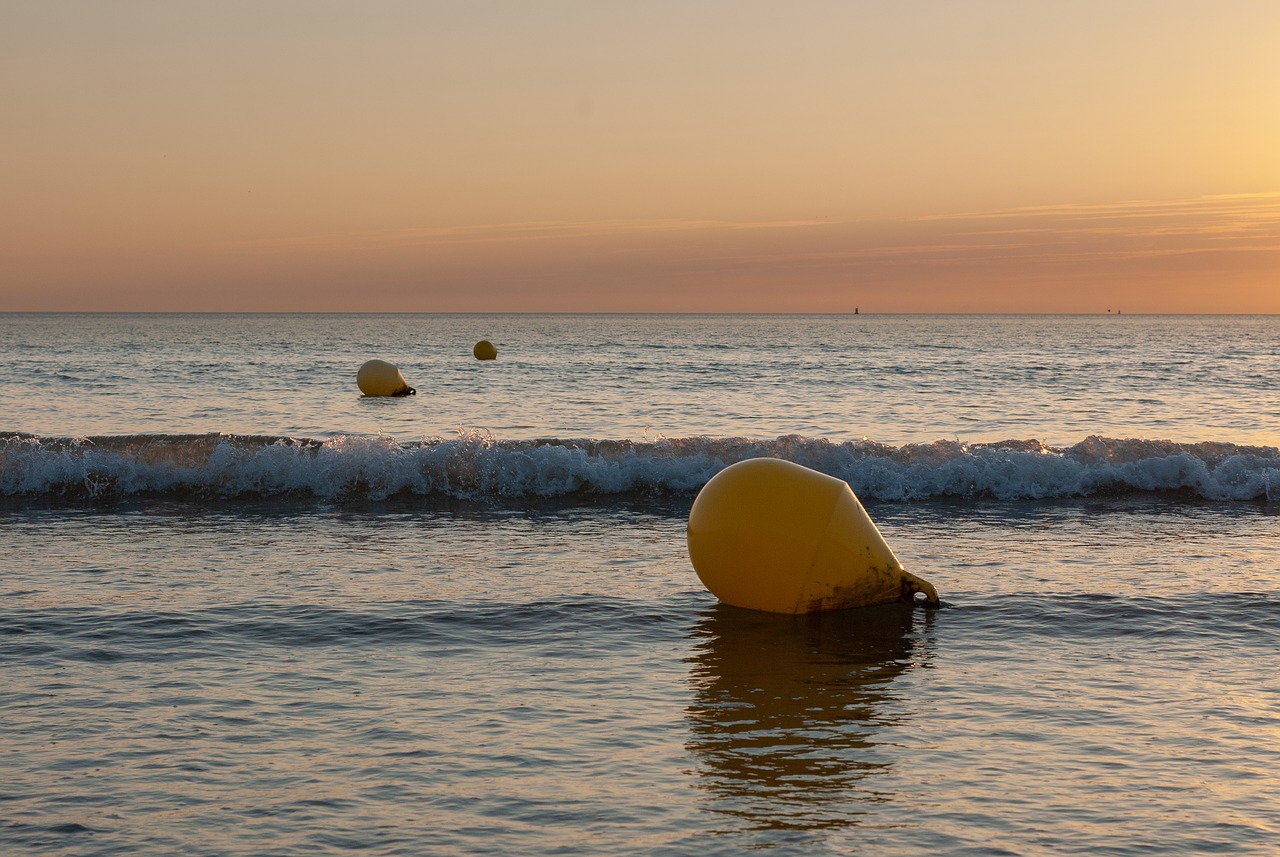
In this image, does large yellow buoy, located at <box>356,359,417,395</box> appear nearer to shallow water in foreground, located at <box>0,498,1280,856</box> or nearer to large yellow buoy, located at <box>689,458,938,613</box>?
shallow water in foreground, located at <box>0,498,1280,856</box>

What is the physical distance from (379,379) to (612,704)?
33158 mm

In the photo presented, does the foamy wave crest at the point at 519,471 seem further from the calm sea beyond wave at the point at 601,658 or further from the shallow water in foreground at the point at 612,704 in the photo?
the shallow water in foreground at the point at 612,704

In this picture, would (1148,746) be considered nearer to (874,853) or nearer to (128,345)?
(874,853)

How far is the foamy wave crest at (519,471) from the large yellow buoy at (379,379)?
69.7 ft

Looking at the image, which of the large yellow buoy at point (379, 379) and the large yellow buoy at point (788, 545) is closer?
the large yellow buoy at point (788, 545)

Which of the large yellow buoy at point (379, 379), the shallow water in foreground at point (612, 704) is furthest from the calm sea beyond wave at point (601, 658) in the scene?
the large yellow buoy at point (379, 379)

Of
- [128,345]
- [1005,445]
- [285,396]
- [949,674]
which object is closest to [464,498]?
[1005,445]

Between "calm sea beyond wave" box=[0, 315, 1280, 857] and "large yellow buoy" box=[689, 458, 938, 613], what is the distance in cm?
29

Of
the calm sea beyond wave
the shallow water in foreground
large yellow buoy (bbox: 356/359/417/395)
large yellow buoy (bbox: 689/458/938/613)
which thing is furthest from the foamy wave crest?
large yellow buoy (bbox: 356/359/417/395)

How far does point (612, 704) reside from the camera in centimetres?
780

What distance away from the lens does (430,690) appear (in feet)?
26.6

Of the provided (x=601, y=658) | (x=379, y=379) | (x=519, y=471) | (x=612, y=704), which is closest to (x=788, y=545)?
(x=601, y=658)

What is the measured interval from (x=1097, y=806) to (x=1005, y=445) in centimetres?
1380

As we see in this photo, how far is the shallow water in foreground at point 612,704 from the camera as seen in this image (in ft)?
19.4
